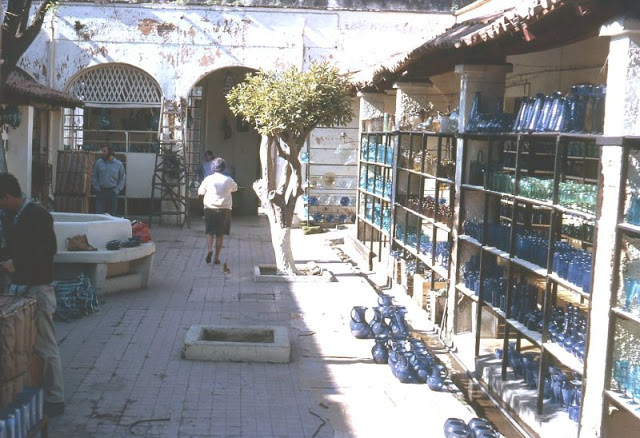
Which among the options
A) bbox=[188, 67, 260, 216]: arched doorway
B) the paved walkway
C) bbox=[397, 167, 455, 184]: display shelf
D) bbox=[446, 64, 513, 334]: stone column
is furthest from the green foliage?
bbox=[188, 67, 260, 216]: arched doorway

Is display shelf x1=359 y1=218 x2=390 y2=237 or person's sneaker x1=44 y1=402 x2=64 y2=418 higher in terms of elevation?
display shelf x1=359 y1=218 x2=390 y2=237

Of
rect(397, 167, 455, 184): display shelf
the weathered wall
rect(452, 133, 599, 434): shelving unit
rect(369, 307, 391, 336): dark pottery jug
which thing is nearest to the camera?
rect(452, 133, 599, 434): shelving unit

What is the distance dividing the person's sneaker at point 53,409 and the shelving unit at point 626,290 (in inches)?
151

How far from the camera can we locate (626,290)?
5.36 m

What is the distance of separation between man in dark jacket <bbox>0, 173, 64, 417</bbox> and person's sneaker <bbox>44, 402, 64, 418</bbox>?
0.22 m

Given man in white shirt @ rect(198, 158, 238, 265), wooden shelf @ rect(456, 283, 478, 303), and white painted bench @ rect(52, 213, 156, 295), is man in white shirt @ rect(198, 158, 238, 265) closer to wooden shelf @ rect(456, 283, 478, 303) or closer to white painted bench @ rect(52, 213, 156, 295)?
white painted bench @ rect(52, 213, 156, 295)

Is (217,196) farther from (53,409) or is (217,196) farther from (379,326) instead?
(53,409)

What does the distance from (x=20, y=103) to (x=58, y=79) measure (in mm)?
5028

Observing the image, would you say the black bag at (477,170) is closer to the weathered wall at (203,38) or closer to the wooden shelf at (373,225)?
the wooden shelf at (373,225)

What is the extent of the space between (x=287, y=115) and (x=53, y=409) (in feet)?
20.9

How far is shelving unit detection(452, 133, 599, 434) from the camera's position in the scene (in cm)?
627

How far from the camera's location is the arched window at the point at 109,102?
19.1 meters

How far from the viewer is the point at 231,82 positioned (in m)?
21.0

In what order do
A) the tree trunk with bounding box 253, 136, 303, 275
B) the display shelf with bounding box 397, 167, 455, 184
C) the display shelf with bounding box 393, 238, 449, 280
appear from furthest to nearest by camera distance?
1. the tree trunk with bounding box 253, 136, 303, 275
2. the display shelf with bounding box 393, 238, 449, 280
3. the display shelf with bounding box 397, 167, 455, 184
